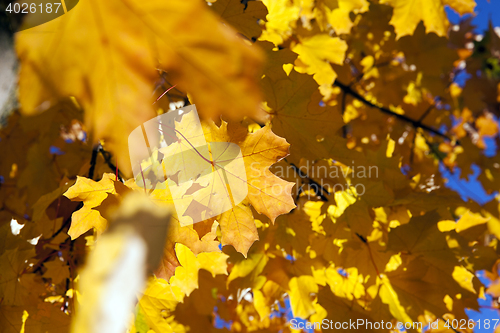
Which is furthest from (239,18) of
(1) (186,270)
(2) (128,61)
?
(1) (186,270)

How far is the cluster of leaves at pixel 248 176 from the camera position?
1.31ft

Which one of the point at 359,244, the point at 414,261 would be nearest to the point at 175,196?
the point at 359,244

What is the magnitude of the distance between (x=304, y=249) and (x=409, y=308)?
47cm

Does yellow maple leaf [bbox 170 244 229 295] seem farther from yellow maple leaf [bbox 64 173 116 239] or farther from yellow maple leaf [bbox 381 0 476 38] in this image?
yellow maple leaf [bbox 381 0 476 38]

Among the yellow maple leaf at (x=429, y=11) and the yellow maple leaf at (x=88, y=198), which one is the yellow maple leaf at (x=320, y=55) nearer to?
the yellow maple leaf at (x=429, y=11)

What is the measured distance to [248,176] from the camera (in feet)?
2.74

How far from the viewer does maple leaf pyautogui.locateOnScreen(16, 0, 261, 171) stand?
13.6 inches

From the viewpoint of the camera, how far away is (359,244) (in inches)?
51.4

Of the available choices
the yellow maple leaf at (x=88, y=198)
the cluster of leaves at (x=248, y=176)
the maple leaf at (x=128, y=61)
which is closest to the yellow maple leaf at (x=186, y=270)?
the cluster of leaves at (x=248, y=176)

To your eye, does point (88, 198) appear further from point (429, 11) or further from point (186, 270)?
point (429, 11)

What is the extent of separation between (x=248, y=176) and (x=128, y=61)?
487mm

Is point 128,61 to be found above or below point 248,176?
above

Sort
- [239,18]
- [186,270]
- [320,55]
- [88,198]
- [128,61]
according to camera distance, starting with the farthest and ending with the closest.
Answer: [320,55], [186,270], [239,18], [88,198], [128,61]

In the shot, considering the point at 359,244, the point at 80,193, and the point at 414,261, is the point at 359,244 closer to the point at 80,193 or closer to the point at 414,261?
the point at 414,261
